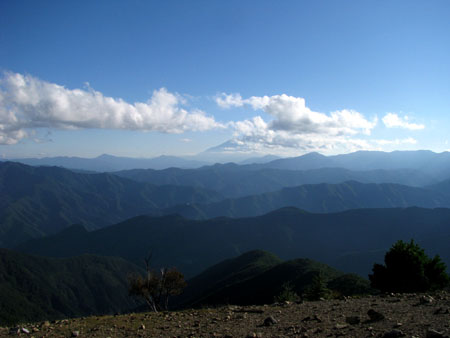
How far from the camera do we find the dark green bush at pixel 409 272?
84.8ft

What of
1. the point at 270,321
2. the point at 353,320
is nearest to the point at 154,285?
the point at 270,321

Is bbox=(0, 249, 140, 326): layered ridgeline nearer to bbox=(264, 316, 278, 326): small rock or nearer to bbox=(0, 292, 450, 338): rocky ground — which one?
bbox=(0, 292, 450, 338): rocky ground

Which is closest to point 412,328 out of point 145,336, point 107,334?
point 145,336

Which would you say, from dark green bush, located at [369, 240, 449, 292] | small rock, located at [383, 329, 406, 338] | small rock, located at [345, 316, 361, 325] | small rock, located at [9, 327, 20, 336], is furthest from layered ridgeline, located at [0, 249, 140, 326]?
small rock, located at [383, 329, 406, 338]

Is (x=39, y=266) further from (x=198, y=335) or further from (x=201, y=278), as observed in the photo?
(x=198, y=335)

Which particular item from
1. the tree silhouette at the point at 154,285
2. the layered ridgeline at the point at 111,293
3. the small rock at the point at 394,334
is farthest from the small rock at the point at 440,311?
the layered ridgeline at the point at 111,293

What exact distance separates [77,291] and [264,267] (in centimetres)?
13749

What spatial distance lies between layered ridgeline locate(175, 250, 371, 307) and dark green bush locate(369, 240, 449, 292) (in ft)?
109

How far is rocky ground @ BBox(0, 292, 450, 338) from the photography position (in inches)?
380

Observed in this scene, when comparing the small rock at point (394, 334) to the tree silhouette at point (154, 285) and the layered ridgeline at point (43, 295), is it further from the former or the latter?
the layered ridgeline at point (43, 295)

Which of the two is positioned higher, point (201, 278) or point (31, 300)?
point (201, 278)

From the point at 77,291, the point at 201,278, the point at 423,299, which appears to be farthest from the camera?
the point at 77,291

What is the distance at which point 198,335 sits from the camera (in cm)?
1088

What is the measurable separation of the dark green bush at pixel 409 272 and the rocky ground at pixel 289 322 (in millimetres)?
13606
